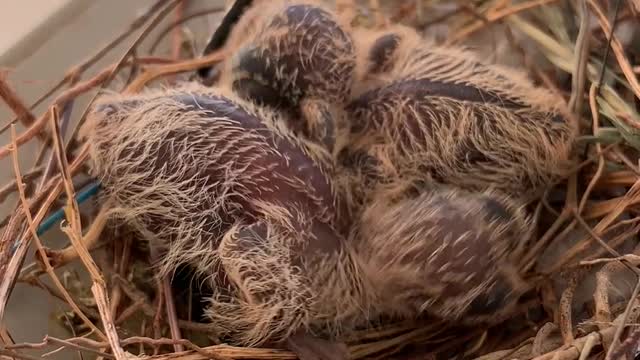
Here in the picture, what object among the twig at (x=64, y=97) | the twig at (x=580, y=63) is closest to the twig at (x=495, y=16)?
the twig at (x=580, y=63)

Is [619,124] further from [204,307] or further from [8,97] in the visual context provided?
[8,97]

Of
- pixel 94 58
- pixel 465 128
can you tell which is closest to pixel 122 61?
pixel 94 58

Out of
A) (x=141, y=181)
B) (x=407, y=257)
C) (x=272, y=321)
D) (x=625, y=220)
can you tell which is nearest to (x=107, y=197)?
(x=141, y=181)

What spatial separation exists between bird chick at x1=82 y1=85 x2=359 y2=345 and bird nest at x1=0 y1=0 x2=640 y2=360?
0.16 ft

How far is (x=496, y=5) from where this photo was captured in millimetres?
1229

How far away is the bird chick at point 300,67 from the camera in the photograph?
100 cm

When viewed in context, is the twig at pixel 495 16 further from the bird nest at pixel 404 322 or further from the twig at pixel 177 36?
the twig at pixel 177 36

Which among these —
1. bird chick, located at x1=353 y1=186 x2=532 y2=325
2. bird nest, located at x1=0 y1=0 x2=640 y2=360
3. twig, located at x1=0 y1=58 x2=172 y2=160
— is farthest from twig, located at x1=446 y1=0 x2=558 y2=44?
twig, located at x1=0 y1=58 x2=172 y2=160

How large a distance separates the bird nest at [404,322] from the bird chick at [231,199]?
0.05 meters

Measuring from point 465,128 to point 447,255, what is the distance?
0.57ft

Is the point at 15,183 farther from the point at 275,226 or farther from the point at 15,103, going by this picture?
the point at 275,226

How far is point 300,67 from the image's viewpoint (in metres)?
1.00

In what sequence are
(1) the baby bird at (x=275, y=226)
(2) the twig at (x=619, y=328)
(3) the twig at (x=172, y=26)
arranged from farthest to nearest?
(3) the twig at (x=172, y=26), (1) the baby bird at (x=275, y=226), (2) the twig at (x=619, y=328)

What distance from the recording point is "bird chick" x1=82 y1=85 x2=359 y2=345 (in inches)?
35.6
